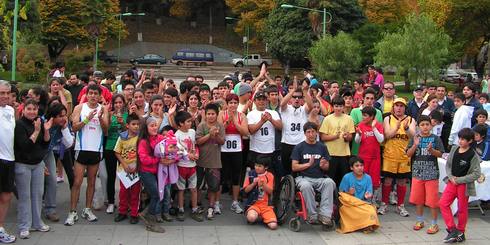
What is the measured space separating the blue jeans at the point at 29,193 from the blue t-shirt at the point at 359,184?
4.05m

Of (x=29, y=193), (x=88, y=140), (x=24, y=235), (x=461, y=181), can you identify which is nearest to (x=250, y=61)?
(x=88, y=140)

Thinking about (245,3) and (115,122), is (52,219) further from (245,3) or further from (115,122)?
(245,3)

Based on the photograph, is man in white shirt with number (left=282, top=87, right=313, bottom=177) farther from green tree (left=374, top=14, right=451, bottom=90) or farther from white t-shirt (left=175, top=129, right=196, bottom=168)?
green tree (left=374, top=14, right=451, bottom=90)

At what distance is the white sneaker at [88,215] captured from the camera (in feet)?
23.0

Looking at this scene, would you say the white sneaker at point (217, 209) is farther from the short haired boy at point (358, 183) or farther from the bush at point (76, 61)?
the bush at point (76, 61)

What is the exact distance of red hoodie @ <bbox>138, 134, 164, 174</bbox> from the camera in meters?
6.70

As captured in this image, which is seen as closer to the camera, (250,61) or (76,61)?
(76,61)

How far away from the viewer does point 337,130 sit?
7633mm

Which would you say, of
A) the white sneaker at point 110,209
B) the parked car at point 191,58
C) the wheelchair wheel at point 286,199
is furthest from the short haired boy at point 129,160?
the parked car at point 191,58

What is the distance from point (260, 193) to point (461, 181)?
263cm

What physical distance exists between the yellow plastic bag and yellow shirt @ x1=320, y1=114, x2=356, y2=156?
2.99 feet

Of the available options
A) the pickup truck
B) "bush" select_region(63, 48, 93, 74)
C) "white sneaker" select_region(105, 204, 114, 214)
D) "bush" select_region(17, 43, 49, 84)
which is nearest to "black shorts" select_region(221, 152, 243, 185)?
"white sneaker" select_region(105, 204, 114, 214)

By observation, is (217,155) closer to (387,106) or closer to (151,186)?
(151,186)

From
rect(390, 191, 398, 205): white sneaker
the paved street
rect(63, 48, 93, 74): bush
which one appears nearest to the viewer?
the paved street
